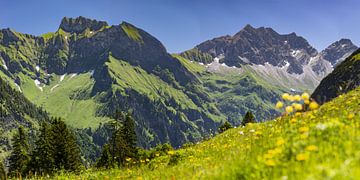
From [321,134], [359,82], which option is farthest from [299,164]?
[359,82]

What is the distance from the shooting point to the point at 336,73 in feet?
461

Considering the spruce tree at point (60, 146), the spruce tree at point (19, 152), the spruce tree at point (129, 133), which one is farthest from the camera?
the spruce tree at point (129, 133)

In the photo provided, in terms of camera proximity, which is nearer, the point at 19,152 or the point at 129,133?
the point at 19,152

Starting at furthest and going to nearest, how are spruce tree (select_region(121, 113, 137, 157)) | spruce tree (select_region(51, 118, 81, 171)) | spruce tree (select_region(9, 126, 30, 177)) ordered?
spruce tree (select_region(121, 113, 137, 157)) → spruce tree (select_region(9, 126, 30, 177)) → spruce tree (select_region(51, 118, 81, 171))

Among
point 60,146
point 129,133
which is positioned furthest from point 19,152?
point 129,133

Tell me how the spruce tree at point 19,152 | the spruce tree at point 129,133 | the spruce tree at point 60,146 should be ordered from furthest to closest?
1. the spruce tree at point 129,133
2. the spruce tree at point 19,152
3. the spruce tree at point 60,146

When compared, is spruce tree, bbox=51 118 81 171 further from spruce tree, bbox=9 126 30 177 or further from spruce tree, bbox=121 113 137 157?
spruce tree, bbox=121 113 137 157

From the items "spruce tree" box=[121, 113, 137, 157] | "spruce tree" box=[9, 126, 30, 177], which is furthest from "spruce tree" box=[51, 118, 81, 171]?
"spruce tree" box=[121, 113, 137, 157]

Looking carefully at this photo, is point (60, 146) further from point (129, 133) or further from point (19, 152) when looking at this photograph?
point (129, 133)

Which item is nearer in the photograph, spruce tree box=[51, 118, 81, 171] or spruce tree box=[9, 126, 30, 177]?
spruce tree box=[51, 118, 81, 171]

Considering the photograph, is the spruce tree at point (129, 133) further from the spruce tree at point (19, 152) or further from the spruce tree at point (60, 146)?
the spruce tree at point (19, 152)

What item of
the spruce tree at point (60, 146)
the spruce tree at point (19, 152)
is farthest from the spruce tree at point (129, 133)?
the spruce tree at point (19, 152)

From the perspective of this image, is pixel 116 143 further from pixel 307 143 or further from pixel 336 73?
pixel 336 73

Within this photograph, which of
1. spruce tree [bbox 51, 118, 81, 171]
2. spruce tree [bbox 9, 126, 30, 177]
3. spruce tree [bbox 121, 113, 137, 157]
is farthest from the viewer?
spruce tree [bbox 121, 113, 137, 157]
